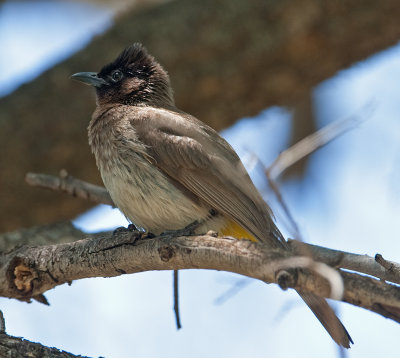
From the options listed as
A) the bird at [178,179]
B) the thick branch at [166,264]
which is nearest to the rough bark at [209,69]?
the bird at [178,179]

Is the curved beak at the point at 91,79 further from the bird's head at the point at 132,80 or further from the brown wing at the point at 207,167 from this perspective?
the brown wing at the point at 207,167

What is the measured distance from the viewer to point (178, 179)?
4465mm

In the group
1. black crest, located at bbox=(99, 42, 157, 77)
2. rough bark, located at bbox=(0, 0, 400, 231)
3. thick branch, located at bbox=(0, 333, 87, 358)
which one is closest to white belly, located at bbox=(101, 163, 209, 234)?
thick branch, located at bbox=(0, 333, 87, 358)

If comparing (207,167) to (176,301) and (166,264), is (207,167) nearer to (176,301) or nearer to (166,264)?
(176,301)

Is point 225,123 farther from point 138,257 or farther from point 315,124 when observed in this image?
point 138,257

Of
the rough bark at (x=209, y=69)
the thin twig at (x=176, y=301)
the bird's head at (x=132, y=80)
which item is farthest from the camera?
the rough bark at (x=209, y=69)

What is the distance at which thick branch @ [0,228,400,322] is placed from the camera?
2820 millimetres

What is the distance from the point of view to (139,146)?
15.1 feet

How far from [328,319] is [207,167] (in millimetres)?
1183

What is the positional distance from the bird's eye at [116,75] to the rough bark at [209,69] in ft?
3.71

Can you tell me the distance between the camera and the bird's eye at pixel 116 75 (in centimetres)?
552

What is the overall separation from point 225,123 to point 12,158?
1.94m

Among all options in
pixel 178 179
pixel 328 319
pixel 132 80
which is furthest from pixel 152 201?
pixel 132 80

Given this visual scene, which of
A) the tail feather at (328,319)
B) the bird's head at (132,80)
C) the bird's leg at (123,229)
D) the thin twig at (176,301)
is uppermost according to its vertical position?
the bird's head at (132,80)
